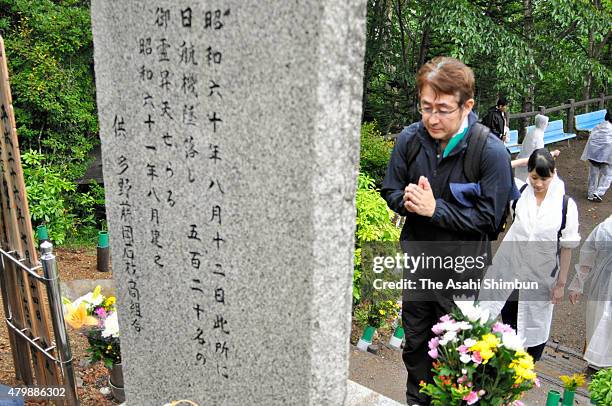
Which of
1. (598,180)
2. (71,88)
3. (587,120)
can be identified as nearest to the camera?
(71,88)

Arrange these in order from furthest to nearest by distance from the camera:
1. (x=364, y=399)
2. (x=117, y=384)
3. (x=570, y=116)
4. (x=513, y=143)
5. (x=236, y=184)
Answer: (x=570, y=116) → (x=513, y=143) → (x=117, y=384) → (x=364, y=399) → (x=236, y=184)

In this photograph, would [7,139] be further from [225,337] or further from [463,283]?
[463,283]

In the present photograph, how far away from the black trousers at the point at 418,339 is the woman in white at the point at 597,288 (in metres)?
1.88

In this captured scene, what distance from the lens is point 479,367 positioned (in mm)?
2764

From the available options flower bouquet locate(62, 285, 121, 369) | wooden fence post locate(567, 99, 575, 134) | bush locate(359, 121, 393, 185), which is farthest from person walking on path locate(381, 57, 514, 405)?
wooden fence post locate(567, 99, 575, 134)

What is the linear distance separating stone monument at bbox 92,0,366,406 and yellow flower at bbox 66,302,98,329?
1271 mm

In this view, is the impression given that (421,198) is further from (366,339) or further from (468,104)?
(366,339)

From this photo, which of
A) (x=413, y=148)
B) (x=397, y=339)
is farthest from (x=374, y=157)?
(x=413, y=148)

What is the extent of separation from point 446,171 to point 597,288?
2731mm

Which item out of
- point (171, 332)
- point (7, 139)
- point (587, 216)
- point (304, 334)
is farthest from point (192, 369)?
point (587, 216)

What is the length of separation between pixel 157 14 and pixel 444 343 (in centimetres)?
197

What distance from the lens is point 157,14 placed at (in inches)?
84.7

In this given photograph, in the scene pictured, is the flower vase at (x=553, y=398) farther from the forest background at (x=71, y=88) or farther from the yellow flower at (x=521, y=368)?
the forest background at (x=71, y=88)

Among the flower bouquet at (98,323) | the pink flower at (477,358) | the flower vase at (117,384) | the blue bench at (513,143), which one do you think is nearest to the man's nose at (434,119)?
the pink flower at (477,358)
